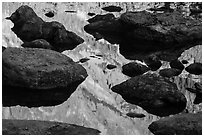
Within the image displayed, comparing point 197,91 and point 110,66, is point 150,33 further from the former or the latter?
point 197,91

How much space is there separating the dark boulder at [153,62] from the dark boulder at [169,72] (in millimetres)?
387

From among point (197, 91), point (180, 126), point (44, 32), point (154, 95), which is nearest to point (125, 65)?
point (197, 91)

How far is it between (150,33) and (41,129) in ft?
21.5

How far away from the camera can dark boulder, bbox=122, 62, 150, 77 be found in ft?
35.1

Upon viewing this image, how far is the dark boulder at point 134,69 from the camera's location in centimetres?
1070

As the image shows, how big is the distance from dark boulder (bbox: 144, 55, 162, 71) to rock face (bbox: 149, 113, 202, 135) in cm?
329

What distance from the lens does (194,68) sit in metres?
10.9

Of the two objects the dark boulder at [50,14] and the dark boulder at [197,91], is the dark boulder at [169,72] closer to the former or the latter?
the dark boulder at [197,91]

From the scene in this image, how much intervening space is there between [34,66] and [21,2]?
7296 mm

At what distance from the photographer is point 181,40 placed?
1334 centimetres

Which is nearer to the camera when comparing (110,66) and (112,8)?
(110,66)

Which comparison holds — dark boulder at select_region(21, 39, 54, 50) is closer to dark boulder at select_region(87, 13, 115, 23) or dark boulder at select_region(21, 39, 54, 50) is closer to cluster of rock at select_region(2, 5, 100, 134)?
cluster of rock at select_region(2, 5, 100, 134)

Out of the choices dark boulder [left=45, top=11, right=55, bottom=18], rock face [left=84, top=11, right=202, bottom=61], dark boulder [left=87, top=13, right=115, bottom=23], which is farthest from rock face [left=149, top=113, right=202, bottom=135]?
dark boulder [left=45, top=11, right=55, bottom=18]

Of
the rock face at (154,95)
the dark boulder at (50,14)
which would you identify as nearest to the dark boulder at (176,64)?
the rock face at (154,95)
